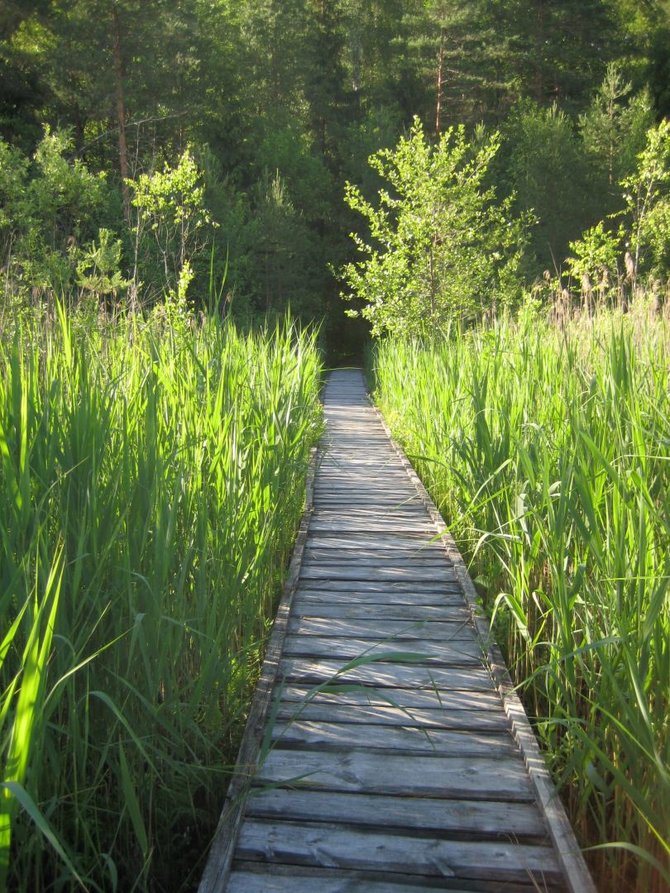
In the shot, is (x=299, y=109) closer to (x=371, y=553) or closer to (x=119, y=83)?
(x=119, y=83)

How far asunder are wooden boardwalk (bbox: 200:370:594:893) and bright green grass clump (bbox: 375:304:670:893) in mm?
147

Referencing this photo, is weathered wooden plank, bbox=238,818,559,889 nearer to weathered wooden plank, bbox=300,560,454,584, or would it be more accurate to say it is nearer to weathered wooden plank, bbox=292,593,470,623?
weathered wooden plank, bbox=292,593,470,623

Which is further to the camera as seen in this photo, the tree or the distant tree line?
the tree

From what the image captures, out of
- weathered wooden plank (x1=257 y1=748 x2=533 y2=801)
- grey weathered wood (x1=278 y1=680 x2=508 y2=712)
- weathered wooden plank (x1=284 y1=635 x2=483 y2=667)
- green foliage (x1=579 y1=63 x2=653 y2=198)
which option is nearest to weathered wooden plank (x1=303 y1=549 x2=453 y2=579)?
weathered wooden plank (x1=284 y1=635 x2=483 y2=667)

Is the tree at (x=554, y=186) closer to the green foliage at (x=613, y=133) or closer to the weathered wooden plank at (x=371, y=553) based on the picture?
the green foliage at (x=613, y=133)

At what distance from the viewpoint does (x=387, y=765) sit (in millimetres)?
2188

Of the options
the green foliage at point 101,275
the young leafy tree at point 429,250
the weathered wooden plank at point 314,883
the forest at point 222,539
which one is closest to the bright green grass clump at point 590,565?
the forest at point 222,539

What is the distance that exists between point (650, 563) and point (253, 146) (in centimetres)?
3028

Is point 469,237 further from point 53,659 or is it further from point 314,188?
point 314,188

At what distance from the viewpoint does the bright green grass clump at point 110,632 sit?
1.55 metres

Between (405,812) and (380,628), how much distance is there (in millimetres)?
1180

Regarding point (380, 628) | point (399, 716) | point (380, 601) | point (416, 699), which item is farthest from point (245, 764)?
point (380, 601)

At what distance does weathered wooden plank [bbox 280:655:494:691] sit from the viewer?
2.63 metres

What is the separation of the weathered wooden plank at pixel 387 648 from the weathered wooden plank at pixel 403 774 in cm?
61
